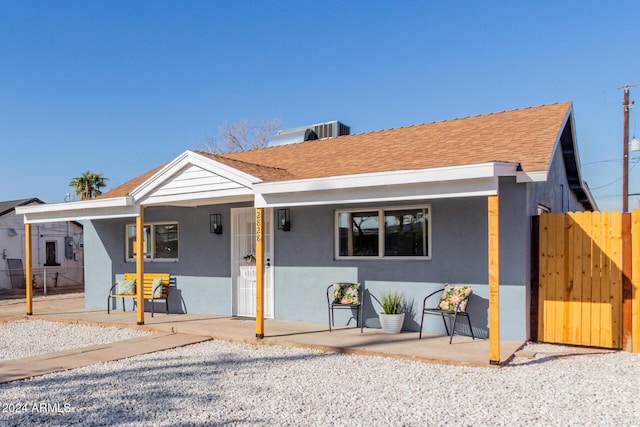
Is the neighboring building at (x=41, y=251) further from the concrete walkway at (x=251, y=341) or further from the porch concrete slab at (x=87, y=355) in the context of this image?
the porch concrete slab at (x=87, y=355)

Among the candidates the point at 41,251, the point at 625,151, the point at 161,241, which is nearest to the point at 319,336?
the point at 161,241

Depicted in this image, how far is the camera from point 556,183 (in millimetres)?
9727

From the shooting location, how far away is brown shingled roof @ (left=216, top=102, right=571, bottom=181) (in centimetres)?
759

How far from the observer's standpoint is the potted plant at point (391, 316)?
26.0 ft

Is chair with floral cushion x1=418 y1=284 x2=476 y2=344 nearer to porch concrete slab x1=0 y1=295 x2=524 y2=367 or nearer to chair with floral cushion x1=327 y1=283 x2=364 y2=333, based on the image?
porch concrete slab x1=0 y1=295 x2=524 y2=367

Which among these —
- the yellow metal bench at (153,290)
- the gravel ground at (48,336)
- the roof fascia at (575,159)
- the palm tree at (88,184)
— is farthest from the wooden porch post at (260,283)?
the palm tree at (88,184)

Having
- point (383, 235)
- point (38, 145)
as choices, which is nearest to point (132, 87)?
point (38, 145)

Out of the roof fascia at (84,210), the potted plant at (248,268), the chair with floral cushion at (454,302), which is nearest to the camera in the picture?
the chair with floral cushion at (454,302)

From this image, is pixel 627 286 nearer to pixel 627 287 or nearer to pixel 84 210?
pixel 627 287

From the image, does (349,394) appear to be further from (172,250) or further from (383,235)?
(172,250)

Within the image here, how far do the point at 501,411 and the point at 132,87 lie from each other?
17.7 metres

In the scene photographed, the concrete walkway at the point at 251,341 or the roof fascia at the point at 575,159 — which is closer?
the concrete walkway at the point at 251,341

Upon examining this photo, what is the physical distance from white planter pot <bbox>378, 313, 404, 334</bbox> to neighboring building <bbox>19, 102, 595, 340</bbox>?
306 mm

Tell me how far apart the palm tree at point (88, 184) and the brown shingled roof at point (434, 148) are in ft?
83.8
